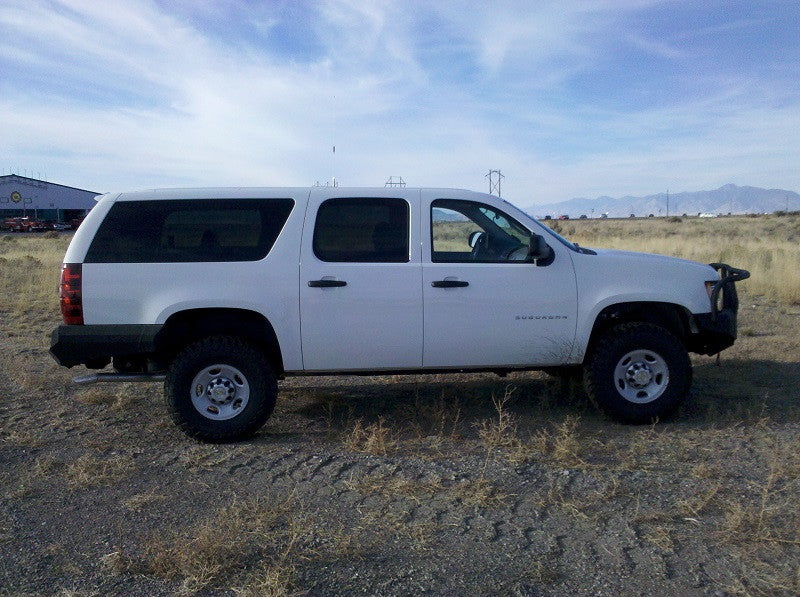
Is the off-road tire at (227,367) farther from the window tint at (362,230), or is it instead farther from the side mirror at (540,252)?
the side mirror at (540,252)

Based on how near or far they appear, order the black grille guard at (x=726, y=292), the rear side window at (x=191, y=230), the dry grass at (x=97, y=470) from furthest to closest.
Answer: the black grille guard at (x=726, y=292), the rear side window at (x=191, y=230), the dry grass at (x=97, y=470)

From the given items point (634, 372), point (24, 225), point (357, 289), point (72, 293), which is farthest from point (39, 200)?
point (634, 372)

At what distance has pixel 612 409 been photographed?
574cm

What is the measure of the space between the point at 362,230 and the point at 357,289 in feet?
1.66

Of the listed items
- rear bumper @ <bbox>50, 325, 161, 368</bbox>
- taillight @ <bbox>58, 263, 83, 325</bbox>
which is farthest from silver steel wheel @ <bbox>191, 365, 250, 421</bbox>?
taillight @ <bbox>58, 263, 83, 325</bbox>

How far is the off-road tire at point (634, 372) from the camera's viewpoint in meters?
5.73

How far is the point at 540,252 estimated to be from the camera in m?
5.46

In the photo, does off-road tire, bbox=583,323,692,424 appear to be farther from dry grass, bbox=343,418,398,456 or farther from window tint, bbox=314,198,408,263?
window tint, bbox=314,198,408,263

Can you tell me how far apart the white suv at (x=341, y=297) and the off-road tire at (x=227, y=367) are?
0.01m

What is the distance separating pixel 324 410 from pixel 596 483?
271 cm

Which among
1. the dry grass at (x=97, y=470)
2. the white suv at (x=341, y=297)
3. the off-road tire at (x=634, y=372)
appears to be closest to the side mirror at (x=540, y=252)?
the white suv at (x=341, y=297)

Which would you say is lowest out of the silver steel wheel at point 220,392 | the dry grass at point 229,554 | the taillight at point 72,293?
the dry grass at point 229,554

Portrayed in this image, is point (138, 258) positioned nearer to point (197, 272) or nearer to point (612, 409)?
point (197, 272)

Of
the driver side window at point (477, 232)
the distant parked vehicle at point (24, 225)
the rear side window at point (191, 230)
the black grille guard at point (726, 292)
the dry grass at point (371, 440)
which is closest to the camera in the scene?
the dry grass at point (371, 440)
